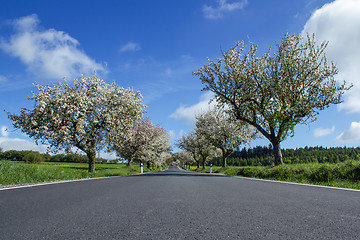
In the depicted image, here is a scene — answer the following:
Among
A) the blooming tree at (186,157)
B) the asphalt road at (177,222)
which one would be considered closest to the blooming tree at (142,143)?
the blooming tree at (186,157)

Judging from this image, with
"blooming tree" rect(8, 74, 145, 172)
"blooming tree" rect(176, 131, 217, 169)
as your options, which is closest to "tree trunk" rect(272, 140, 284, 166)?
"blooming tree" rect(8, 74, 145, 172)

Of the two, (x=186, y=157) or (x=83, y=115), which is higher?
(x=83, y=115)

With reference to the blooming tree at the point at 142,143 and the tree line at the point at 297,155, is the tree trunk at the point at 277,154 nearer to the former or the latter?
the blooming tree at the point at 142,143

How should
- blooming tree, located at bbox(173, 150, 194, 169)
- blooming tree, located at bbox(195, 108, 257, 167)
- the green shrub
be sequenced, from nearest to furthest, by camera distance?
blooming tree, located at bbox(195, 108, 257, 167) → the green shrub → blooming tree, located at bbox(173, 150, 194, 169)

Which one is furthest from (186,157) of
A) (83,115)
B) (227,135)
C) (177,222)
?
(177,222)

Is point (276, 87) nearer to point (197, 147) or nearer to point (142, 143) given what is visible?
point (142, 143)

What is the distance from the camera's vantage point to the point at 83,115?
19.5m

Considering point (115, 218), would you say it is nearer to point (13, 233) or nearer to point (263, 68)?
point (13, 233)

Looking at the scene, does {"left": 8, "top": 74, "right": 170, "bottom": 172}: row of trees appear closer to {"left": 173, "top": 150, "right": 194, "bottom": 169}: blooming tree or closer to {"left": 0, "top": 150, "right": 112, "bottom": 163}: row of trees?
{"left": 0, "top": 150, "right": 112, "bottom": 163}: row of trees

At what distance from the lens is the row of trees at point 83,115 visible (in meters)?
18.2

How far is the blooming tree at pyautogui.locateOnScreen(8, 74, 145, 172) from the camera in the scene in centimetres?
1819

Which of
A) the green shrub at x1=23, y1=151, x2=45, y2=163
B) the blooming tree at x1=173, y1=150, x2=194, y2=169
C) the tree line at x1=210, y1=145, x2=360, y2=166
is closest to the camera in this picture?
the green shrub at x1=23, y1=151, x2=45, y2=163

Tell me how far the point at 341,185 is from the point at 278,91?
35.8 feet

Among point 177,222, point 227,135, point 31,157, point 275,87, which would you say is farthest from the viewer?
point 31,157
